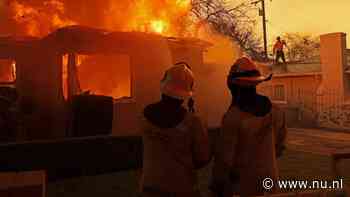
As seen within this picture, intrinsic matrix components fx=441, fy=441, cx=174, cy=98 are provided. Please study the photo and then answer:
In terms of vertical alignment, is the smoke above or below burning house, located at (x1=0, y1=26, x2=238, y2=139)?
above

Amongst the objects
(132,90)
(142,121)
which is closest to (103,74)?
(132,90)

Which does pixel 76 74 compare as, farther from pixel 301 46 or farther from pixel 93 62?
pixel 301 46

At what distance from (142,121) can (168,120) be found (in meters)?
0.25

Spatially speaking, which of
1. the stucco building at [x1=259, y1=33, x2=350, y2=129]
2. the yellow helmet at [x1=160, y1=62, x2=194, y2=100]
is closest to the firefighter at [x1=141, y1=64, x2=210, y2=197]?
the yellow helmet at [x1=160, y1=62, x2=194, y2=100]

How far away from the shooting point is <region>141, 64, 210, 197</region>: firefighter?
10.6 feet

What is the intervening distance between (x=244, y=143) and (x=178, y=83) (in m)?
0.67

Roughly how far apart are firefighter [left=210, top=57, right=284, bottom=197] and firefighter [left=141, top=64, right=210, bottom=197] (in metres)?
0.16

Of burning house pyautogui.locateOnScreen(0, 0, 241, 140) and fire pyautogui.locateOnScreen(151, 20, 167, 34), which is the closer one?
burning house pyautogui.locateOnScreen(0, 0, 241, 140)

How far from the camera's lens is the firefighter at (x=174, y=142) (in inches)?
128

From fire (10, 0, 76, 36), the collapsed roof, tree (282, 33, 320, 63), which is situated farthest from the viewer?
tree (282, 33, 320, 63)

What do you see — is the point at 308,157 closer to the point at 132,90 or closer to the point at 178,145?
the point at 132,90

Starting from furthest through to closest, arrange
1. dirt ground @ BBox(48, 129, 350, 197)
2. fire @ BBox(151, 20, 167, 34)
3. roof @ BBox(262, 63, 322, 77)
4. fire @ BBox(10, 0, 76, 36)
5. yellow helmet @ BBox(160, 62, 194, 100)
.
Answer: roof @ BBox(262, 63, 322, 77)
fire @ BBox(151, 20, 167, 34)
fire @ BBox(10, 0, 76, 36)
dirt ground @ BBox(48, 129, 350, 197)
yellow helmet @ BBox(160, 62, 194, 100)

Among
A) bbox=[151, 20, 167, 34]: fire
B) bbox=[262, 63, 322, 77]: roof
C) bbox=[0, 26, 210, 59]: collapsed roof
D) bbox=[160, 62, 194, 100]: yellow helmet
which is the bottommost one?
bbox=[160, 62, 194, 100]: yellow helmet

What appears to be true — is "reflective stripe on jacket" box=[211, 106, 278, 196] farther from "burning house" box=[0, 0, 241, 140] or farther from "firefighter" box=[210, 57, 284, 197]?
"burning house" box=[0, 0, 241, 140]
